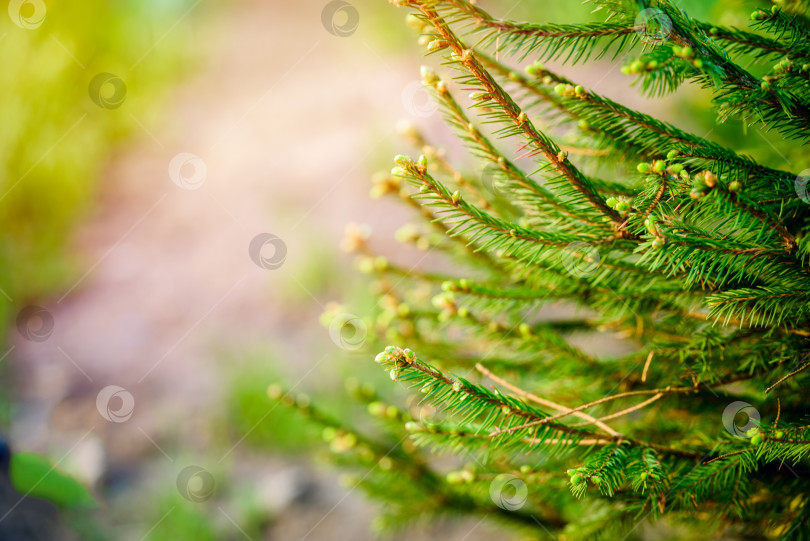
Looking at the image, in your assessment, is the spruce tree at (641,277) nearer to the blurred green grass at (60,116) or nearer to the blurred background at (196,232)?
the blurred background at (196,232)

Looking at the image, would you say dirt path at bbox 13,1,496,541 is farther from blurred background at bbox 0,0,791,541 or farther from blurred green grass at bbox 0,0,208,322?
blurred green grass at bbox 0,0,208,322

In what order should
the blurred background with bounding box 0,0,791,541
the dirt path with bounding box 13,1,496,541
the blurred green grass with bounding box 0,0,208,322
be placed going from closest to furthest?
the blurred background with bounding box 0,0,791,541 → the dirt path with bounding box 13,1,496,541 → the blurred green grass with bounding box 0,0,208,322

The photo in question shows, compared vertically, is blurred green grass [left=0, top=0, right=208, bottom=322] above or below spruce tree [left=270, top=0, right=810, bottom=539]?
below

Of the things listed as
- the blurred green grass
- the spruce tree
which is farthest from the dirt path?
the spruce tree

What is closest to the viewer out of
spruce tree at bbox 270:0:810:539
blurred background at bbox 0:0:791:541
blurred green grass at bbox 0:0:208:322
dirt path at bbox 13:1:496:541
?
spruce tree at bbox 270:0:810:539

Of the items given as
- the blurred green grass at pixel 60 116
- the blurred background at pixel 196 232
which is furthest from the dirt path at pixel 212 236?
the blurred green grass at pixel 60 116

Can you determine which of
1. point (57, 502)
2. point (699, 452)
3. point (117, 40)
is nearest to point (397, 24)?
point (117, 40)

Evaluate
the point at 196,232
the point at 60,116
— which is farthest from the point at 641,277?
the point at 60,116
